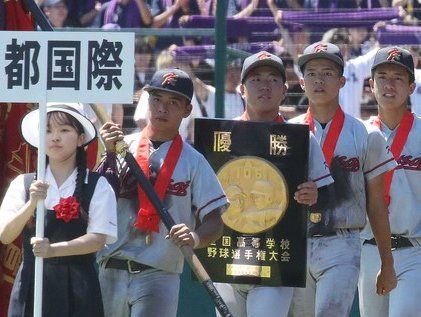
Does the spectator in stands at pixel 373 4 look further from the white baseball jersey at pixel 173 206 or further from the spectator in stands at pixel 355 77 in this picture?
the white baseball jersey at pixel 173 206

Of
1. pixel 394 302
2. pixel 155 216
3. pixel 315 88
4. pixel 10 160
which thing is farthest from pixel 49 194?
pixel 394 302

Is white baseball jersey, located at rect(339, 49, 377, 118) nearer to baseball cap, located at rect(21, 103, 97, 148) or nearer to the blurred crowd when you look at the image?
the blurred crowd

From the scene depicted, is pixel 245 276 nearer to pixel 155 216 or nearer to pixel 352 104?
pixel 155 216

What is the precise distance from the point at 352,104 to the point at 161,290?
3.81 metres

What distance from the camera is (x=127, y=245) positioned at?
6.71 m

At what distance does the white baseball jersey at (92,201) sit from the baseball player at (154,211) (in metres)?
0.29

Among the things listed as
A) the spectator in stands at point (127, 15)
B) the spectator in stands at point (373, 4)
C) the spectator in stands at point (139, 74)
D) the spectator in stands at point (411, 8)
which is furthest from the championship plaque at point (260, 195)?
the spectator in stands at point (127, 15)

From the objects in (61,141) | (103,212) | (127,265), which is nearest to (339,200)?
(127,265)

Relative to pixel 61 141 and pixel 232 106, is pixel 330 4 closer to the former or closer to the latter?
pixel 232 106

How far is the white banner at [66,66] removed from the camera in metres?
6.39

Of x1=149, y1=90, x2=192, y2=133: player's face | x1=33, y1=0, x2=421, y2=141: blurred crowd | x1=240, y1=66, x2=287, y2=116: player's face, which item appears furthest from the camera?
x1=33, y1=0, x2=421, y2=141: blurred crowd

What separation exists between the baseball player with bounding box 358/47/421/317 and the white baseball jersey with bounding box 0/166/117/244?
195 cm

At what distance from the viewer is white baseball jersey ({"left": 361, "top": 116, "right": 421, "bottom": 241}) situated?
7.63 m

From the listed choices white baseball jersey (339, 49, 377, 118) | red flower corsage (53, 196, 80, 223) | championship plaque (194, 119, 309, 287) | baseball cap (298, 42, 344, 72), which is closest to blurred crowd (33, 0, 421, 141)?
white baseball jersey (339, 49, 377, 118)
